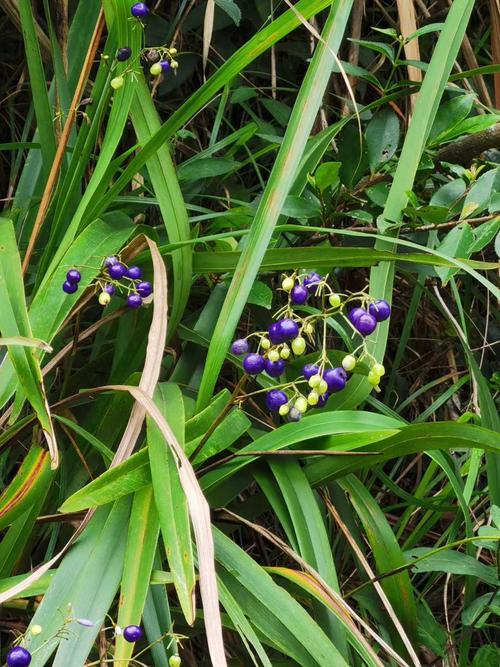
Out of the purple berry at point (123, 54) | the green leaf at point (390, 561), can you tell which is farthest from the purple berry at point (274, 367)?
the purple berry at point (123, 54)

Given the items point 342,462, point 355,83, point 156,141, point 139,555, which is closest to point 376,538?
point 342,462

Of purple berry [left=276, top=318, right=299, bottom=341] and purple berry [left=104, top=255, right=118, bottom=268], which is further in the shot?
purple berry [left=104, top=255, right=118, bottom=268]

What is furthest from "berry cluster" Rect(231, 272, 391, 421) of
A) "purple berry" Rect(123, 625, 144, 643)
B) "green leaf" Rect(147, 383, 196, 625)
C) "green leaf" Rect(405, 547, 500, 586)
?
"green leaf" Rect(405, 547, 500, 586)

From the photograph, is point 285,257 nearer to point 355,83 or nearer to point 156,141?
point 156,141

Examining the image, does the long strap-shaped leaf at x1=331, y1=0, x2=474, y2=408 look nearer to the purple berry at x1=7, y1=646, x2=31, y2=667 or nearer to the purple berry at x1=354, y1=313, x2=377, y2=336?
the purple berry at x1=354, y1=313, x2=377, y2=336

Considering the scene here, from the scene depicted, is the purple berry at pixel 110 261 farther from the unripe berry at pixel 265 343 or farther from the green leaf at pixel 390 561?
the green leaf at pixel 390 561
